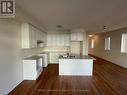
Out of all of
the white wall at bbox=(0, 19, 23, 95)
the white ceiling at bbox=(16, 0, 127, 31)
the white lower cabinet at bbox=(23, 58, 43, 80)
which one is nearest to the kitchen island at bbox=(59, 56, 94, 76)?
the white lower cabinet at bbox=(23, 58, 43, 80)

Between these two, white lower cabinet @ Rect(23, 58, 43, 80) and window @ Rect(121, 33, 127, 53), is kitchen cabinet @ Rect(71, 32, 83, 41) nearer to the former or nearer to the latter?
window @ Rect(121, 33, 127, 53)

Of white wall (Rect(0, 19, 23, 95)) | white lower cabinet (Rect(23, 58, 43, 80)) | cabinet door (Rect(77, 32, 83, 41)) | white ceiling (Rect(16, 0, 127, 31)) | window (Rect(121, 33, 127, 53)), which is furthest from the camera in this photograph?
cabinet door (Rect(77, 32, 83, 41))

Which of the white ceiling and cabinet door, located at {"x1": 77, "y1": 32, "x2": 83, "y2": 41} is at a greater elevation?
the white ceiling

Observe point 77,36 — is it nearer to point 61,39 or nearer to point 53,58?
point 61,39

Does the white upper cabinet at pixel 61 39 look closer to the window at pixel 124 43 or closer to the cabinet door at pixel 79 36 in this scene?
the cabinet door at pixel 79 36

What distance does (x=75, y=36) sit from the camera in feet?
22.3

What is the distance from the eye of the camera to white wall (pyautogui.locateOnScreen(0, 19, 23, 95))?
296 centimetres

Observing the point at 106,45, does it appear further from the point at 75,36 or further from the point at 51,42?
A: the point at 51,42

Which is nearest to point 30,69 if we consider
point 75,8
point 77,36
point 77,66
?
point 77,66

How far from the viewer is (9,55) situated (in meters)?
3.35

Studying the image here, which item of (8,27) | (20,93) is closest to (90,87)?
(20,93)

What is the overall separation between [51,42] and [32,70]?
399 cm

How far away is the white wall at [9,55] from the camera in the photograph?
9.71 feet

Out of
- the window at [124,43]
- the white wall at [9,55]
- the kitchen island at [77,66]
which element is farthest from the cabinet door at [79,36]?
the white wall at [9,55]
